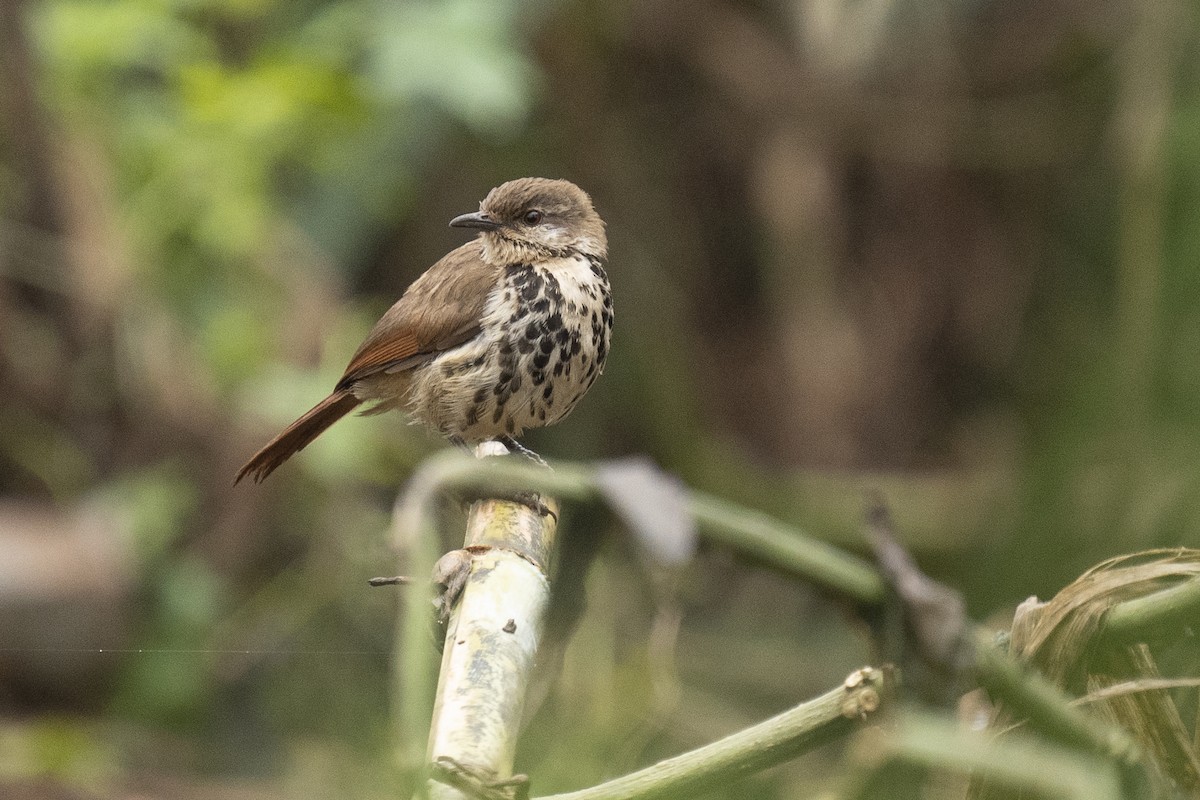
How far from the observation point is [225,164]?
4.09 metres

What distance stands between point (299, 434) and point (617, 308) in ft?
13.6

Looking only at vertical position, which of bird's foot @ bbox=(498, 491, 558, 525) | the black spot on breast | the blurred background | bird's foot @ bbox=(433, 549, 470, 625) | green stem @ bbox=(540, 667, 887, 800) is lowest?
green stem @ bbox=(540, 667, 887, 800)

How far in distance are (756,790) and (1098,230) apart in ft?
14.7

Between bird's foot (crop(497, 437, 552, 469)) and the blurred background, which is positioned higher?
the blurred background

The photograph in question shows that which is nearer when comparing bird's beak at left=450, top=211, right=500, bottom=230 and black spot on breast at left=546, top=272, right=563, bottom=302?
bird's beak at left=450, top=211, right=500, bottom=230

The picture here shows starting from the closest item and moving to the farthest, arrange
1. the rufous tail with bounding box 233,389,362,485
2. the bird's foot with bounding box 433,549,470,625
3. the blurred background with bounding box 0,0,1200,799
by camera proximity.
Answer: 1. the bird's foot with bounding box 433,549,470,625
2. the rufous tail with bounding box 233,389,362,485
3. the blurred background with bounding box 0,0,1200,799

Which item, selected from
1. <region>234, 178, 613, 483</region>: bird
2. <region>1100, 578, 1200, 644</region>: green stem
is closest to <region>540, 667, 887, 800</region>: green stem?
<region>1100, 578, 1200, 644</region>: green stem

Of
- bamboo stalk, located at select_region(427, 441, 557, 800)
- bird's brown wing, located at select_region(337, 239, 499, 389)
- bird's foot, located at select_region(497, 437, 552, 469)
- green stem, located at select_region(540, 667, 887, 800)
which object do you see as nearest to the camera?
bamboo stalk, located at select_region(427, 441, 557, 800)

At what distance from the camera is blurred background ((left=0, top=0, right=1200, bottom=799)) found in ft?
12.7

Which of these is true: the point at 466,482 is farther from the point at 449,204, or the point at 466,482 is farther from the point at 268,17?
the point at 449,204

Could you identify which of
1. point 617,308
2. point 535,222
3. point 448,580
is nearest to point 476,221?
point 535,222

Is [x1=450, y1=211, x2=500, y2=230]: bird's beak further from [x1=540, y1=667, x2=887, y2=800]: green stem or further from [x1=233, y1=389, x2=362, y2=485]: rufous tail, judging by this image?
[x1=540, y1=667, x2=887, y2=800]: green stem

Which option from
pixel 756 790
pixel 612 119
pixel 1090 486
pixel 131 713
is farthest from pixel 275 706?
pixel 756 790

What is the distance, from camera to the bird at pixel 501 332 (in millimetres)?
1546
